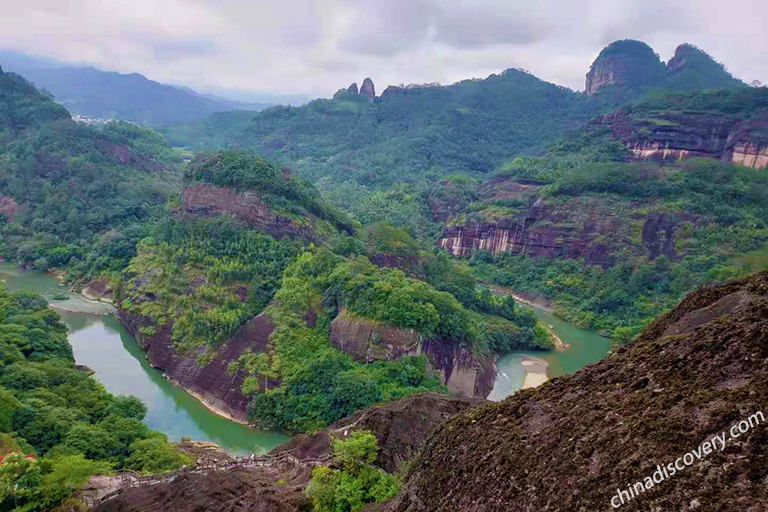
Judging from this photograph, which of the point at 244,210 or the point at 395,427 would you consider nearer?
the point at 395,427

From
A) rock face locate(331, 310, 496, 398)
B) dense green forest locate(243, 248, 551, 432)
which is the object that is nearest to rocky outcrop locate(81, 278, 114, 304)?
dense green forest locate(243, 248, 551, 432)

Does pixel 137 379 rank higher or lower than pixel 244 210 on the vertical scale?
lower

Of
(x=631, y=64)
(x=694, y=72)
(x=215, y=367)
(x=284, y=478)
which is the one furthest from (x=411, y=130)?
(x=284, y=478)

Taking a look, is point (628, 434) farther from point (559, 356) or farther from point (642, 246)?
point (642, 246)

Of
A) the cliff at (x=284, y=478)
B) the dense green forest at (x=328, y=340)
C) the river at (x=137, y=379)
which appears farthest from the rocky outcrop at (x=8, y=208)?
the cliff at (x=284, y=478)

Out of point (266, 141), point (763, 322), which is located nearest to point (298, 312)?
point (763, 322)

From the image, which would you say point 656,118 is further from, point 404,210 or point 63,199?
point 63,199
